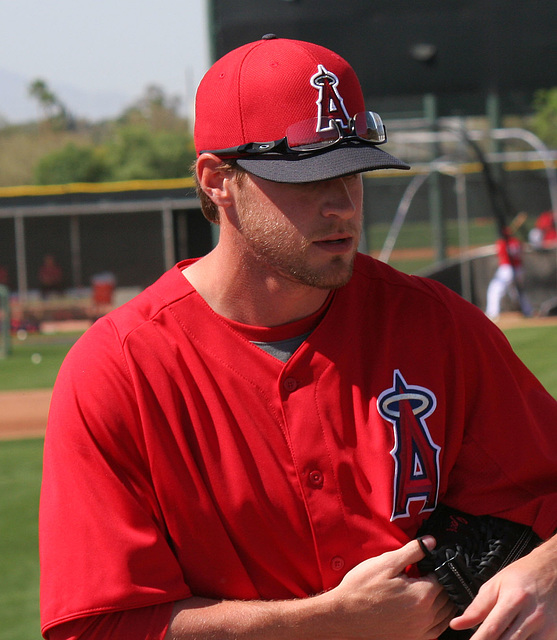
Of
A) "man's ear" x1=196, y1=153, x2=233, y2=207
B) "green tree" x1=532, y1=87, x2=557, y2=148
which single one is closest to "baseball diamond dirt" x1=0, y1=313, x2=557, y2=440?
"man's ear" x1=196, y1=153, x2=233, y2=207

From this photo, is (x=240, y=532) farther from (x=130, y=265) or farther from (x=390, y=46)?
(x=130, y=265)

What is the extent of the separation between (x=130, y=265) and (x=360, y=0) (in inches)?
315

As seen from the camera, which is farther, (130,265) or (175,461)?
(130,265)

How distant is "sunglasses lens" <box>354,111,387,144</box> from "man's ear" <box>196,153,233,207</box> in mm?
254

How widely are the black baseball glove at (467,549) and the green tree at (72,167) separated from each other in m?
52.7

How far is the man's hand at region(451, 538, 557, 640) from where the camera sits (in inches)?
60.1

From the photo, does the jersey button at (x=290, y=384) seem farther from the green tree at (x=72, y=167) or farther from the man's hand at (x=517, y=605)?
the green tree at (x=72, y=167)

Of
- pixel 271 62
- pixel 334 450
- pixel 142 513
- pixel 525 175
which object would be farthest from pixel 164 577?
pixel 525 175

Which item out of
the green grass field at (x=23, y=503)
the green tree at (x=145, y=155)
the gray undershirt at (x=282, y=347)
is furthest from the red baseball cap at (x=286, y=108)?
the green tree at (x=145, y=155)

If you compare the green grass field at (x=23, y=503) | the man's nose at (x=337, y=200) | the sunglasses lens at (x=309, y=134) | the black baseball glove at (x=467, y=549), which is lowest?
the green grass field at (x=23, y=503)

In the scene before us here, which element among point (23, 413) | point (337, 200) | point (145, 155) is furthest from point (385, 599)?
point (145, 155)

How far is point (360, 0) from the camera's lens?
48.9 ft

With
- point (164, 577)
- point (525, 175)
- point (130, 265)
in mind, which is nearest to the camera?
point (164, 577)

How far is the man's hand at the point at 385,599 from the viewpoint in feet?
4.93
